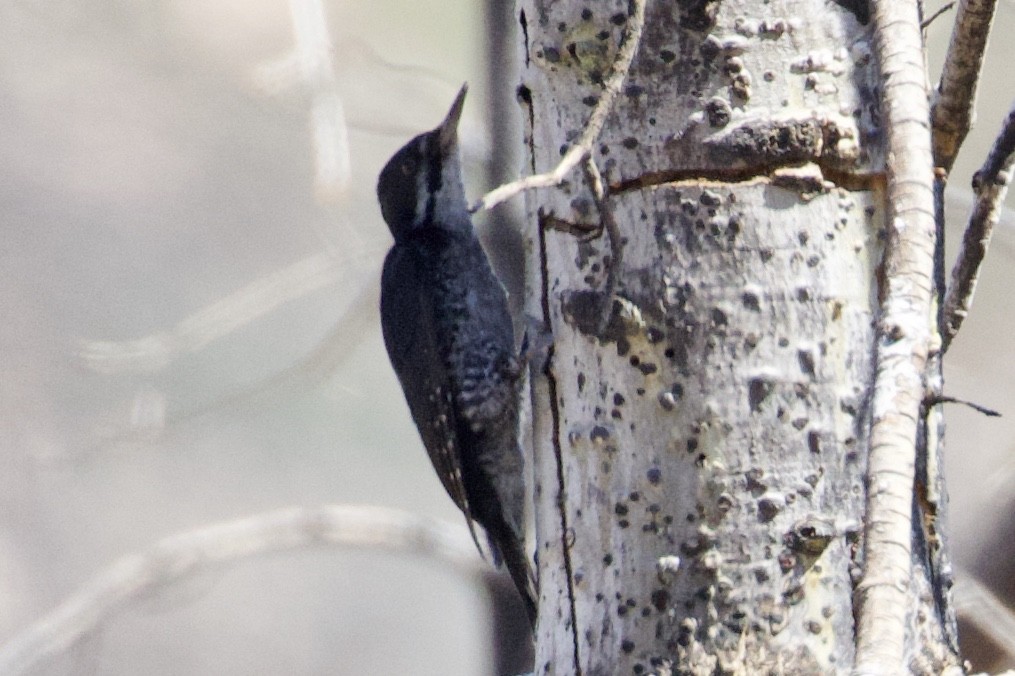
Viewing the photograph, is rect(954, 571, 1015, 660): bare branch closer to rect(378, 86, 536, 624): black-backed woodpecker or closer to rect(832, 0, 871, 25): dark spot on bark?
rect(378, 86, 536, 624): black-backed woodpecker

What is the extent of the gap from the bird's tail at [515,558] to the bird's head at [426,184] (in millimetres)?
842

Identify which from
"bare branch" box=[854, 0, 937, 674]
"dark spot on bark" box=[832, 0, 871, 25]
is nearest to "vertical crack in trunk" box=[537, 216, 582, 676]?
"bare branch" box=[854, 0, 937, 674]

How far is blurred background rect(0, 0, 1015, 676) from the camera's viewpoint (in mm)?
4961

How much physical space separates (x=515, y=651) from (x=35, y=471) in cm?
251

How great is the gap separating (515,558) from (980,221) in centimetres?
156

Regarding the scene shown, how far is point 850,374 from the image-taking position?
1.65 metres

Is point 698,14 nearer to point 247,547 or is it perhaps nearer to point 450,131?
point 450,131

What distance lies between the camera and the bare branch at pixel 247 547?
171 inches

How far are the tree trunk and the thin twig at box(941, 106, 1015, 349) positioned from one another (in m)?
0.30

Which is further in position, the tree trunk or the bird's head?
the bird's head

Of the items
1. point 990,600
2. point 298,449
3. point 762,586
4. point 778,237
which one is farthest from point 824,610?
point 298,449

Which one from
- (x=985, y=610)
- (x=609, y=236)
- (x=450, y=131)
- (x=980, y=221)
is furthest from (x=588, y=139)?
(x=450, y=131)

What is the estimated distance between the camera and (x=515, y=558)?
10.3 feet

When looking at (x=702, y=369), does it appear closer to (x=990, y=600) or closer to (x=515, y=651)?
(x=990, y=600)
